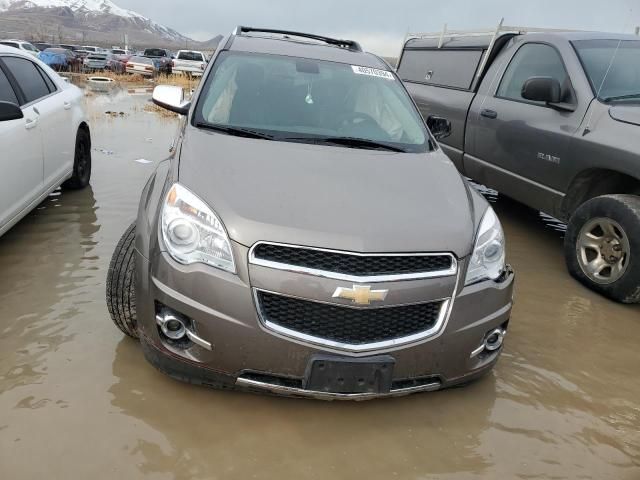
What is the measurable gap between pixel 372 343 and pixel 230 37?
2.84 meters

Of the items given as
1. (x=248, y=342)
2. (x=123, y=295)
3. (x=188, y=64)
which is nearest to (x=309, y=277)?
(x=248, y=342)

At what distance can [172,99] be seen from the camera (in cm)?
369

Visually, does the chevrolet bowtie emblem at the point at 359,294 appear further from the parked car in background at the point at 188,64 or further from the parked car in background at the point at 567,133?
the parked car in background at the point at 188,64

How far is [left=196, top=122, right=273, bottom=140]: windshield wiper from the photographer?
313 centimetres

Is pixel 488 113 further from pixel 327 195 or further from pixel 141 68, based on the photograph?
pixel 141 68

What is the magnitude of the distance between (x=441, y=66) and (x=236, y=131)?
178 inches

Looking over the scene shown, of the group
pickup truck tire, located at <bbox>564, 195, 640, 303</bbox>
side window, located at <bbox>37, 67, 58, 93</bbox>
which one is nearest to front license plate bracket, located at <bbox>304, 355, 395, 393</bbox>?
pickup truck tire, located at <bbox>564, 195, 640, 303</bbox>

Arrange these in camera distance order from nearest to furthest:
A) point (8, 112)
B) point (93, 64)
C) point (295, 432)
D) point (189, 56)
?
1. point (295, 432)
2. point (8, 112)
3. point (189, 56)
4. point (93, 64)

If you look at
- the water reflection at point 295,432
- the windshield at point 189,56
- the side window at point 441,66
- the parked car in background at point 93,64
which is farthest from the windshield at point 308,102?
the parked car in background at point 93,64

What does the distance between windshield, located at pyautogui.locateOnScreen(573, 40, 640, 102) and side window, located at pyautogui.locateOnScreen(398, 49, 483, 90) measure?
1.42 metres

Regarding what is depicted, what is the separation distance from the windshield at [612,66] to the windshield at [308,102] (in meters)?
1.79

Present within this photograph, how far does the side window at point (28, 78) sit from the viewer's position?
14.6 feet

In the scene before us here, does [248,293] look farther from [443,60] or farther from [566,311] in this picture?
[443,60]

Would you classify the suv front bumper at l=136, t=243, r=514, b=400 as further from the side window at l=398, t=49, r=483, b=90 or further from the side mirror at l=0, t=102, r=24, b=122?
the side window at l=398, t=49, r=483, b=90
